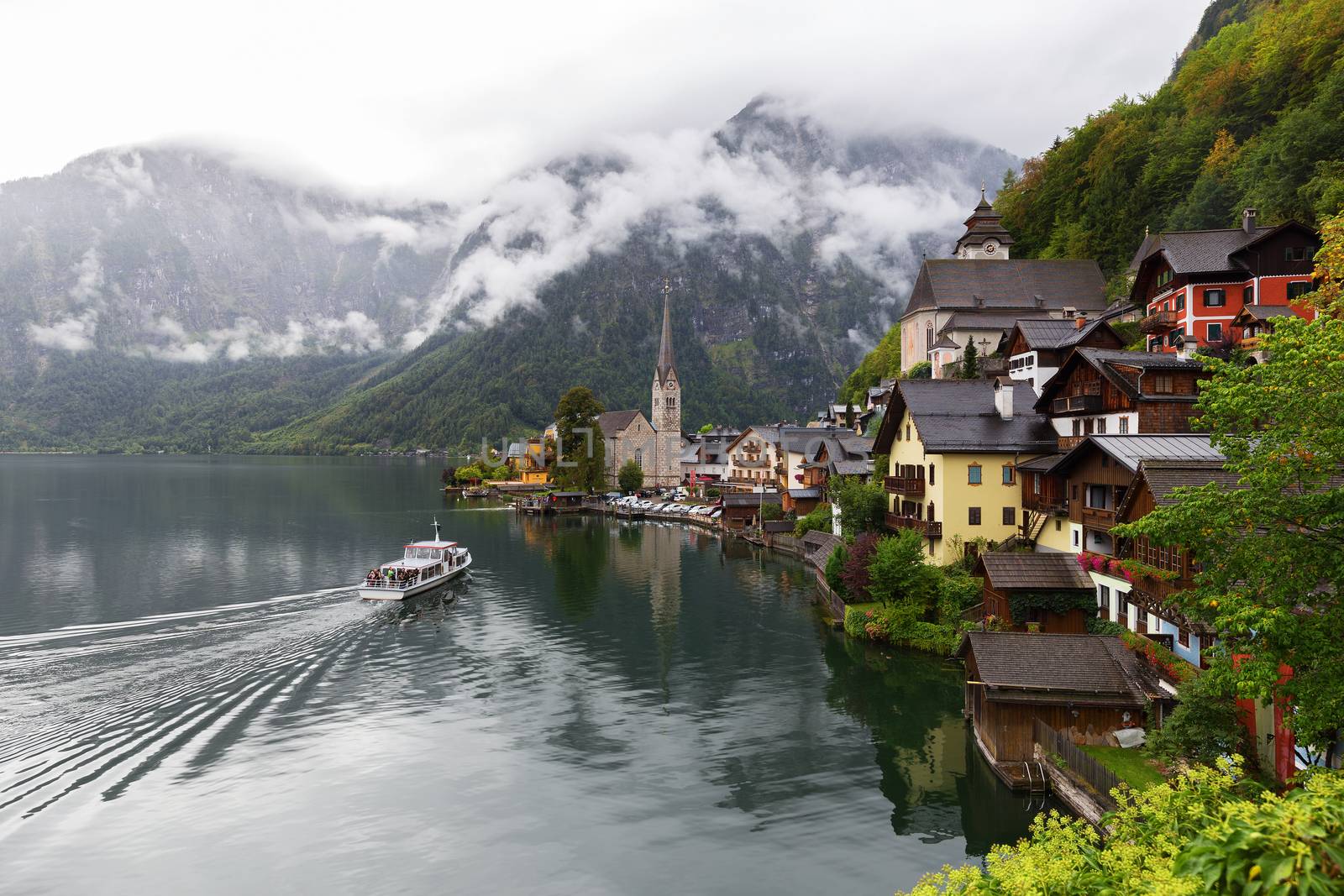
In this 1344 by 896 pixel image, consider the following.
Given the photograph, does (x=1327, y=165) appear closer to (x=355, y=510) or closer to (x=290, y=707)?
(x=290, y=707)

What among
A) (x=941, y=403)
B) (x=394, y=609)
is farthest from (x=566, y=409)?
(x=941, y=403)

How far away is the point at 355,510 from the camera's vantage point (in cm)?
12238

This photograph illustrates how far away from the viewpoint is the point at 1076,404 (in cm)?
4572

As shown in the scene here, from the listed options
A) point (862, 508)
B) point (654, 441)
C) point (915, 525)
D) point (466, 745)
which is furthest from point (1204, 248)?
point (654, 441)

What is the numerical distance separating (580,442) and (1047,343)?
4058 inches

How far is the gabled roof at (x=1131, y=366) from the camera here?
40.4 m

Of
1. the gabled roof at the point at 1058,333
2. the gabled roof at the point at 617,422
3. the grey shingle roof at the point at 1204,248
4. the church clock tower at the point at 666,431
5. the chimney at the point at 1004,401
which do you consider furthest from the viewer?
the gabled roof at the point at 617,422

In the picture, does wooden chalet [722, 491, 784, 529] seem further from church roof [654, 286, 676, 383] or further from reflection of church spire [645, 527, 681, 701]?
church roof [654, 286, 676, 383]

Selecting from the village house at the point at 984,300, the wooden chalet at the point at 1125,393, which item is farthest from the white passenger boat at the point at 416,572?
the village house at the point at 984,300

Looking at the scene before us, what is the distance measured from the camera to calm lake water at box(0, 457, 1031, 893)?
23.5 meters

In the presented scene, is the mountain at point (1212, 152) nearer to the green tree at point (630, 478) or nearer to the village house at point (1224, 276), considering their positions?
the village house at point (1224, 276)

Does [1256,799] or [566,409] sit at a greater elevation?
[566,409]

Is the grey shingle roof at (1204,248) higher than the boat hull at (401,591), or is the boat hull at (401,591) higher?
the grey shingle roof at (1204,248)

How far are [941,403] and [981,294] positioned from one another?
170 feet
